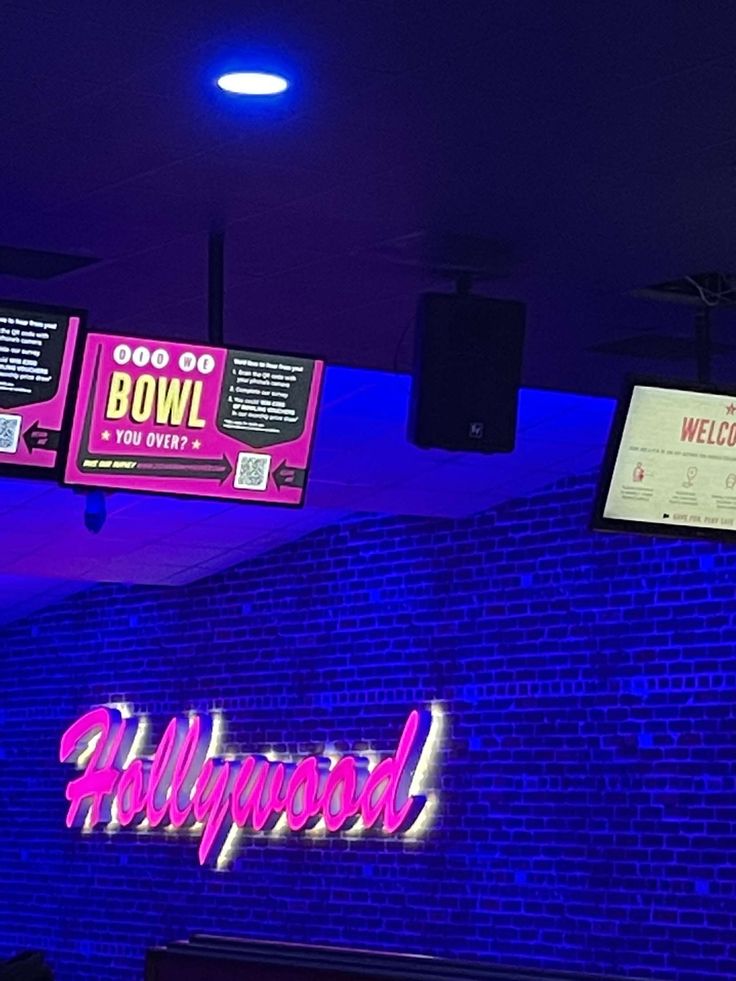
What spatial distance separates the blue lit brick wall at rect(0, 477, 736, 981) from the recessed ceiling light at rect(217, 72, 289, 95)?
531 centimetres

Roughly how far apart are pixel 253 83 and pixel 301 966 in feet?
10.5

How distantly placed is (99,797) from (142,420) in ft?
30.1

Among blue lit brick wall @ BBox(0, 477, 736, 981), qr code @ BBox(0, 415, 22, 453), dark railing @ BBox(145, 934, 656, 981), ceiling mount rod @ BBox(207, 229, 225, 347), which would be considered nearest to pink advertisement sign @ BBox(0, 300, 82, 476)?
qr code @ BBox(0, 415, 22, 453)

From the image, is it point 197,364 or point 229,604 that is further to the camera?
point 229,604

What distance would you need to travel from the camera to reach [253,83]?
16.9 ft

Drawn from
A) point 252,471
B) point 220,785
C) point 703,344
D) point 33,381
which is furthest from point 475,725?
point 33,381

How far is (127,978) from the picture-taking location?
566 inches

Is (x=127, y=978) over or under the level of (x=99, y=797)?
under

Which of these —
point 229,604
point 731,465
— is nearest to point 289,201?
point 731,465

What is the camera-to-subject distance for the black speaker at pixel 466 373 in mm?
6738

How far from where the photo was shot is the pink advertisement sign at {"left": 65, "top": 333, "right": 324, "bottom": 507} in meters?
6.30

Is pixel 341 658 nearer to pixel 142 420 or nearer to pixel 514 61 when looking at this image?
pixel 142 420

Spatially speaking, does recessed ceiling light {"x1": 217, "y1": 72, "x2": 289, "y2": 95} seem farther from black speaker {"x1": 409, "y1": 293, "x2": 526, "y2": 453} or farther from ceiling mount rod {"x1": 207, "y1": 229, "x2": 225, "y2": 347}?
black speaker {"x1": 409, "y1": 293, "x2": 526, "y2": 453}

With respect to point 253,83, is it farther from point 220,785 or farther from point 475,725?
point 220,785
